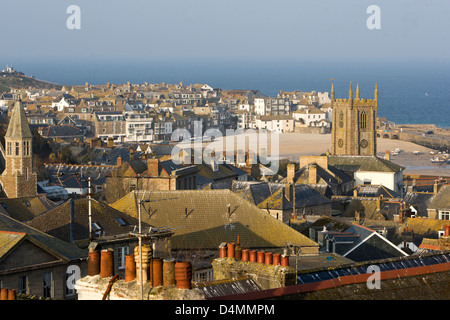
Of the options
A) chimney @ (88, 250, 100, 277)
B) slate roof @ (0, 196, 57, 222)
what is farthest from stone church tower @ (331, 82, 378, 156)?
chimney @ (88, 250, 100, 277)

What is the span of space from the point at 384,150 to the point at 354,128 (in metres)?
27.6

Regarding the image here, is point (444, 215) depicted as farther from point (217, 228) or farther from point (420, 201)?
point (217, 228)

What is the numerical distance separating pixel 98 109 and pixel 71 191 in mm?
91107

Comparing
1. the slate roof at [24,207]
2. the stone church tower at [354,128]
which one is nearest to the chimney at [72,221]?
the slate roof at [24,207]

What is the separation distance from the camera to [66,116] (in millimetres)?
144875

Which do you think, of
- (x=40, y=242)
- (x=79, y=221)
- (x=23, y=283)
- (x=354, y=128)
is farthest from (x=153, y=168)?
(x=354, y=128)

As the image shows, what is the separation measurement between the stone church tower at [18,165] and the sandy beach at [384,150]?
4996cm

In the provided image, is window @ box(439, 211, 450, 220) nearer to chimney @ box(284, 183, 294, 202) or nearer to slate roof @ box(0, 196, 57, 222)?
chimney @ box(284, 183, 294, 202)

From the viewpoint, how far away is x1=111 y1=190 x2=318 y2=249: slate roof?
103 feet

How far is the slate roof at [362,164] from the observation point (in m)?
76.1

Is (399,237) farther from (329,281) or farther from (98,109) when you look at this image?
(98,109)

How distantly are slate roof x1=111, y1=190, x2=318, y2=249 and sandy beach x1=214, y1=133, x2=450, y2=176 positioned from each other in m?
60.8

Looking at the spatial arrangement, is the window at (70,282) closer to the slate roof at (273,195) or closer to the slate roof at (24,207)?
the slate roof at (24,207)

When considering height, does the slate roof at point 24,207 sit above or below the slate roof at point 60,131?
above
